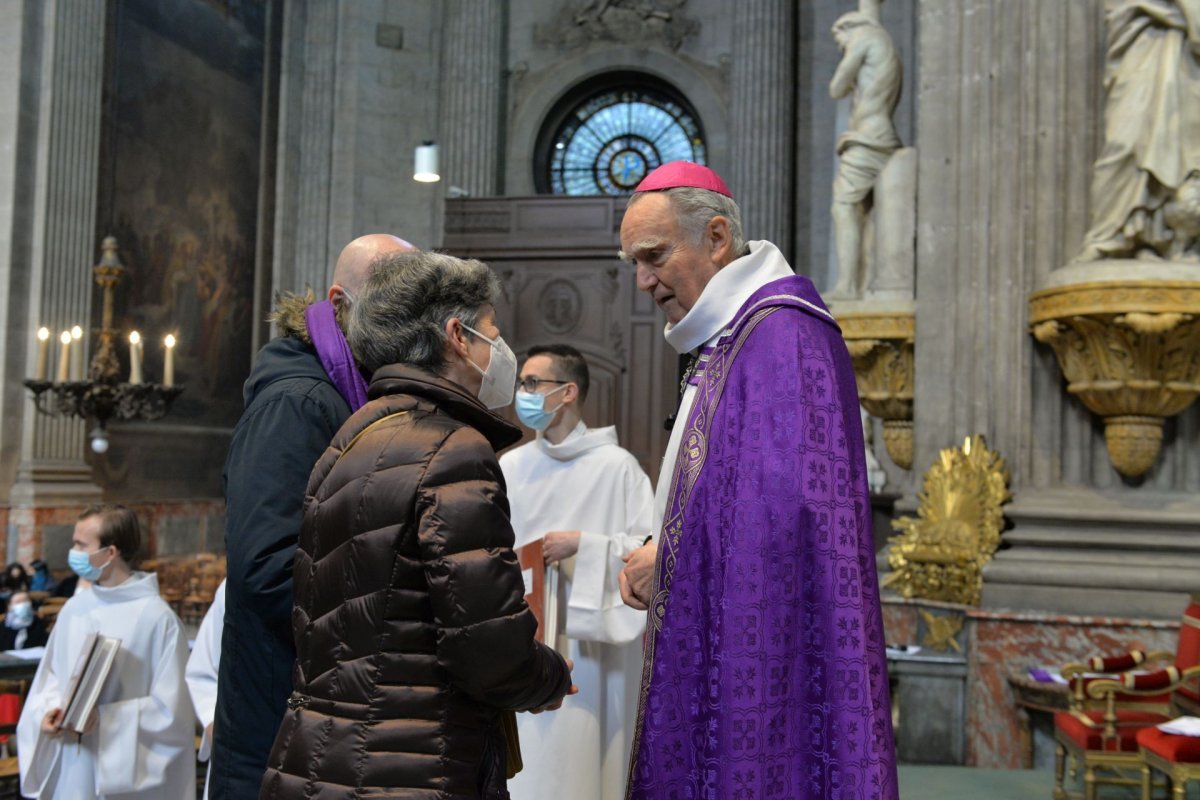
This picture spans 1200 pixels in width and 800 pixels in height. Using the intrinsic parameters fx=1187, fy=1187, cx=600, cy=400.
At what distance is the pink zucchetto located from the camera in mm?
2559

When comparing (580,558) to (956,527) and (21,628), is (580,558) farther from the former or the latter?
(21,628)

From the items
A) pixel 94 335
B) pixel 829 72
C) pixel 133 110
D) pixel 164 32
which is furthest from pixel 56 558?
pixel 829 72

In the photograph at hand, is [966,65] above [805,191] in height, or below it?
below

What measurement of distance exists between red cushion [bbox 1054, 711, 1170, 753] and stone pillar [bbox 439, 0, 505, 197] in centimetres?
1337

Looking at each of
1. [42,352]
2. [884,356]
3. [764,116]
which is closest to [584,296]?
[764,116]

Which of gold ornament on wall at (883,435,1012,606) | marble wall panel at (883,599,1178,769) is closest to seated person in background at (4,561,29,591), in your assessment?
gold ornament on wall at (883,435,1012,606)

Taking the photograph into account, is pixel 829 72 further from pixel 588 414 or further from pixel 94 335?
pixel 94 335

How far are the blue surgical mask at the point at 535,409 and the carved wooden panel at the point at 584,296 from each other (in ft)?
32.8

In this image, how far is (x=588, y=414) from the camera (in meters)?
14.9

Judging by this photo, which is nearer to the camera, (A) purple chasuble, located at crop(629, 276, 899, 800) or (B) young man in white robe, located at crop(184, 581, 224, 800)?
(A) purple chasuble, located at crop(629, 276, 899, 800)

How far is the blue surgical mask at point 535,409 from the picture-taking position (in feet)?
13.9

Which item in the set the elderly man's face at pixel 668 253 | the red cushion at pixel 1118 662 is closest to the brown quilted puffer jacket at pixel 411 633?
the elderly man's face at pixel 668 253

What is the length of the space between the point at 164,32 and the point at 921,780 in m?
13.7

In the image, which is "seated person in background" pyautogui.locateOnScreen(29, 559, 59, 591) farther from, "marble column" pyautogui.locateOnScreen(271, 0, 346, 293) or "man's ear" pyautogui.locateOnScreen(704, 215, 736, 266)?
"man's ear" pyautogui.locateOnScreen(704, 215, 736, 266)
